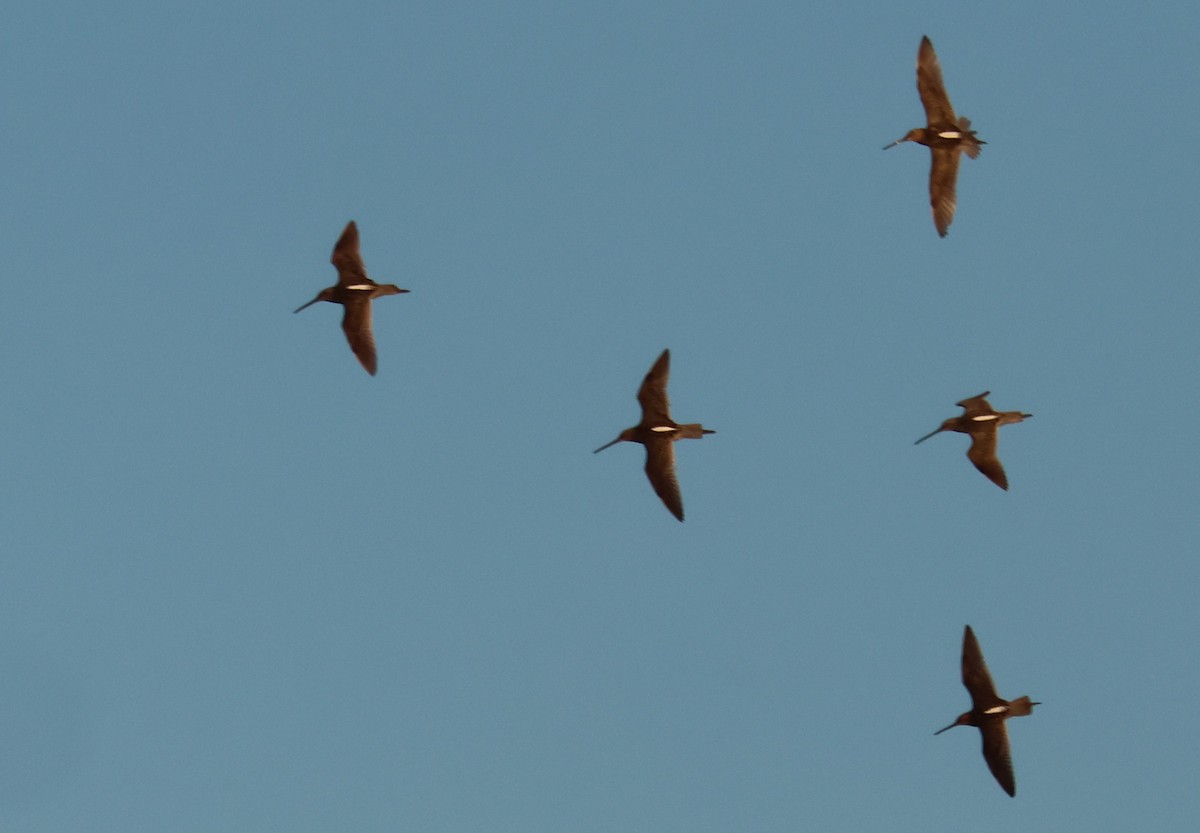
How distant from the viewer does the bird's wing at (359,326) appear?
39.2m

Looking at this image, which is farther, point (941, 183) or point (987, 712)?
point (941, 183)

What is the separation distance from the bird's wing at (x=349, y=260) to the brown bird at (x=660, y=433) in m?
5.74

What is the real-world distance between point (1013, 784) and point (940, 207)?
11623mm

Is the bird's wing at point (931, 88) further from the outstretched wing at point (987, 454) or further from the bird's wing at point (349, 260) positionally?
the bird's wing at point (349, 260)

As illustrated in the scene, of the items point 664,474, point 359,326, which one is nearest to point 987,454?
point 664,474

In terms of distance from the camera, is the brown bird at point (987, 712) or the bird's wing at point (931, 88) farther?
the bird's wing at point (931, 88)

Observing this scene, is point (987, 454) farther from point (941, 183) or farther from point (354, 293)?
point (354, 293)

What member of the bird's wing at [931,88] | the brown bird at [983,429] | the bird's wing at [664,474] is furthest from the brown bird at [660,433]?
the bird's wing at [931,88]

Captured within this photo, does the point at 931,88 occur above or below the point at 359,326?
above

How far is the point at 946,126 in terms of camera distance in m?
40.8

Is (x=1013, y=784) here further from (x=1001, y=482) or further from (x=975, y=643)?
(x=1001, y=482)

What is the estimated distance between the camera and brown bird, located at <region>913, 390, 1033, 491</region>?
1551 inches

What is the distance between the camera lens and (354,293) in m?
39.0

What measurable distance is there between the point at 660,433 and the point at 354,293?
6.47 m
